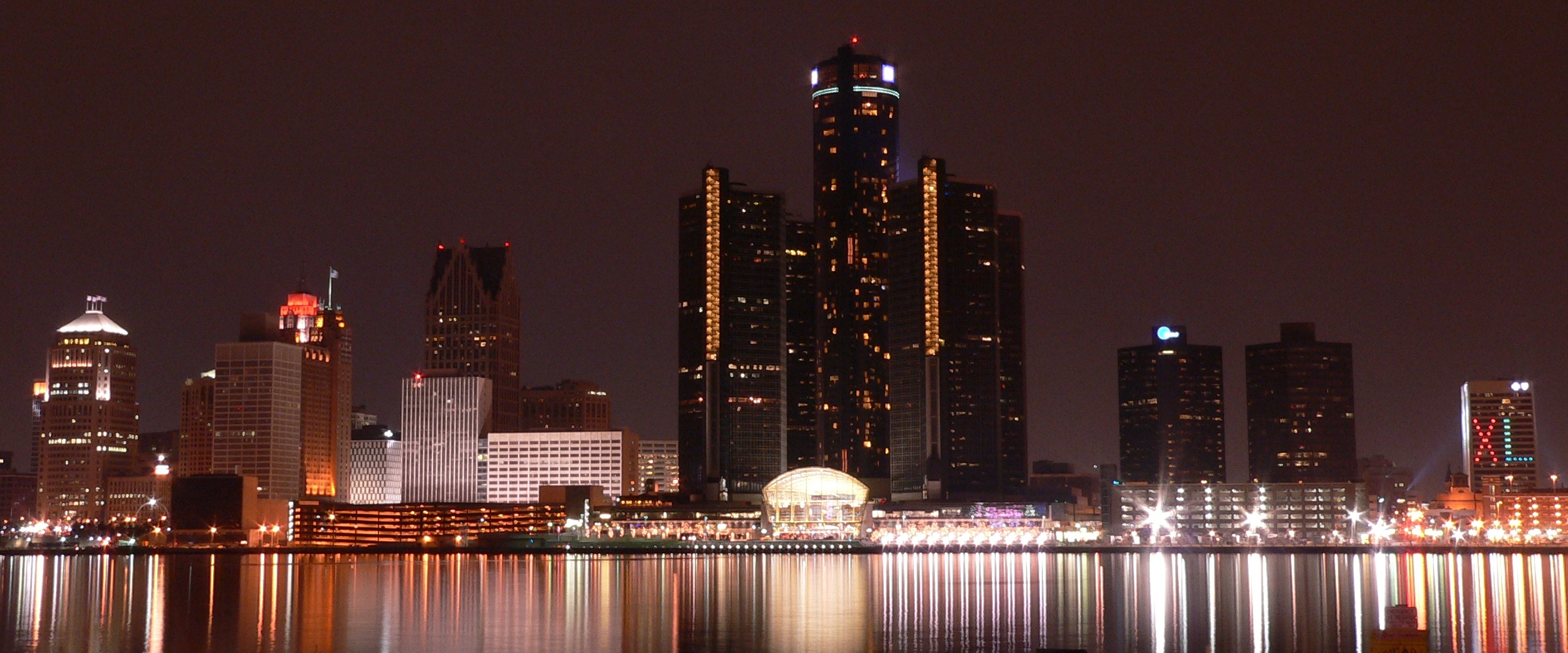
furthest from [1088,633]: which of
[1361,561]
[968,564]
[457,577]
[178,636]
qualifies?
[1361,561]

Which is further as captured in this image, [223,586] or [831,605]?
[223,586]

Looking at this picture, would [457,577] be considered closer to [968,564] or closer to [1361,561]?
[968,564]

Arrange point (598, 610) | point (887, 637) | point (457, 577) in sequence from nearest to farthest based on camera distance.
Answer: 1. point (887, 637)
2. point (598, 610)
3. point (457, 577)

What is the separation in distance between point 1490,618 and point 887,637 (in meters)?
33.1

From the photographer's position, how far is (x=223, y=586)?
137750 millimetres

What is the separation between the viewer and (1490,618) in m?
91.6

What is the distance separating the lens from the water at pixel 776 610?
7862cm

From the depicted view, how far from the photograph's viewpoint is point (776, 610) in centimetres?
10069

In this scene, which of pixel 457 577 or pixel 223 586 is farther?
pixel 457 577

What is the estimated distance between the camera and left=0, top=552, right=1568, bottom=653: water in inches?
3095

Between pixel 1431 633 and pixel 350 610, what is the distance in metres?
57.2

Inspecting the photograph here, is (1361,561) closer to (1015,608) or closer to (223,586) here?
(1015,608)

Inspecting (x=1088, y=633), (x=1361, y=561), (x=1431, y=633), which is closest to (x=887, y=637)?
(x=1088, y=633)

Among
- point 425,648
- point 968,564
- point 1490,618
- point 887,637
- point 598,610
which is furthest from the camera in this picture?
point 968,564
